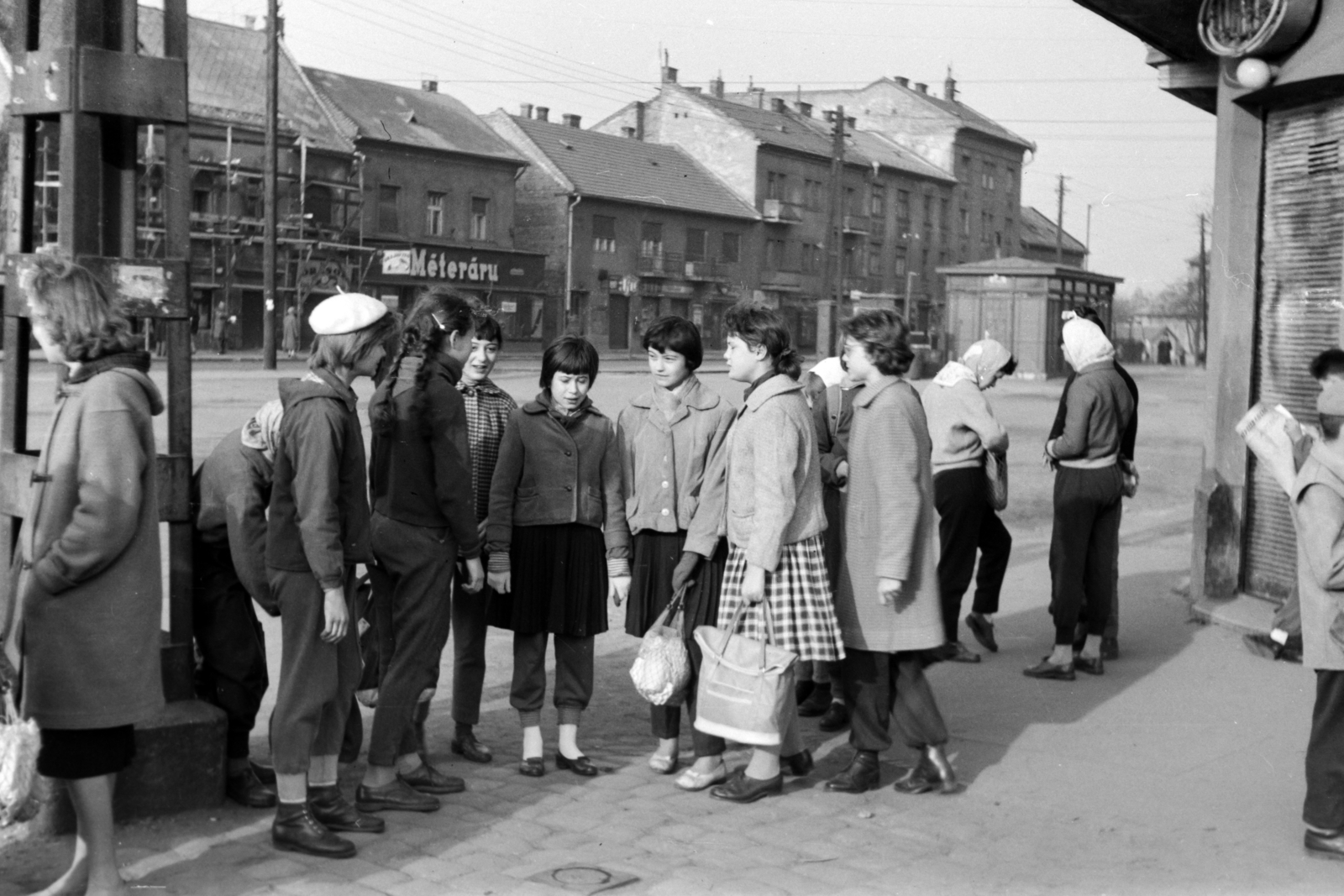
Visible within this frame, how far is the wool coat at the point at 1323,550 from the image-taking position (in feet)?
15.3

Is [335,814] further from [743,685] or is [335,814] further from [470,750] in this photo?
[743,685]

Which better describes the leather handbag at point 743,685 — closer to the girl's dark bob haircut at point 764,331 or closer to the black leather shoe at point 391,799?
the girl's dark bob haircut at point 764,331

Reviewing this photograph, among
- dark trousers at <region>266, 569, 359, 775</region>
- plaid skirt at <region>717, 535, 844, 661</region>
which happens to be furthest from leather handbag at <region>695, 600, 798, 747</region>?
dark trousers at <region>266, 569, 359, 775</region>

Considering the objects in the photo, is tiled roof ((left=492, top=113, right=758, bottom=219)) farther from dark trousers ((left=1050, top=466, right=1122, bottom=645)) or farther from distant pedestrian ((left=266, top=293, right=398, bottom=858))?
distant pedestrian ((left=266, top=293, right=398, bottom=858))

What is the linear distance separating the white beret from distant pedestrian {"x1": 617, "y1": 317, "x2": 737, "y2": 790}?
4.23 feet

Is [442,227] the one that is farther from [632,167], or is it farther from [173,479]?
[173,479]

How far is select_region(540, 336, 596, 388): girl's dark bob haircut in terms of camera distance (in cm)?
562

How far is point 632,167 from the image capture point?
61.9 m

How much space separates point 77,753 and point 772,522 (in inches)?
96.4

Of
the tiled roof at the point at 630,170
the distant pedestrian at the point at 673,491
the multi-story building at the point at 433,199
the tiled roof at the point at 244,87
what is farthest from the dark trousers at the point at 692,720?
the tiled roof at the point at 630,170

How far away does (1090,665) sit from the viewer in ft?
25.1

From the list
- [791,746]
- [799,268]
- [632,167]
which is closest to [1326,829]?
[791,746]

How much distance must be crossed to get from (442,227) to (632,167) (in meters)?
12.9

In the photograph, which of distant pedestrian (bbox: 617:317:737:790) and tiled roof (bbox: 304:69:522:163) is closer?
distant pedestrian (bbox: 617:317:737:790)
